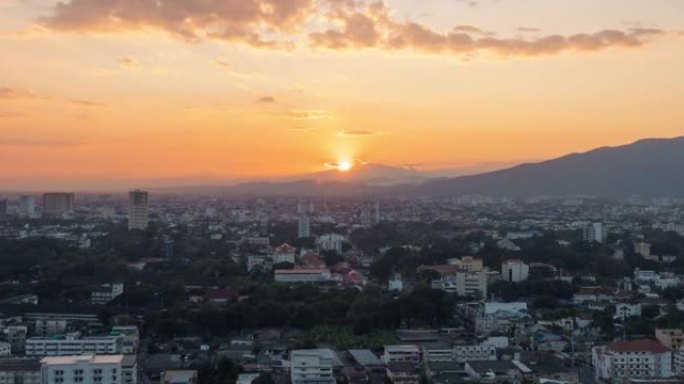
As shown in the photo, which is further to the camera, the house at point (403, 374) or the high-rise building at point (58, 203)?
the high-rise building at point (58, 203)

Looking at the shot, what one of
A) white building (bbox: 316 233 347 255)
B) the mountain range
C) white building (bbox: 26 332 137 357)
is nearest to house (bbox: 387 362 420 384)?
white building (bbox: 26 332 137 357)

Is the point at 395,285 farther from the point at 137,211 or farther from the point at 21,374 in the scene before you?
the point at 137,211

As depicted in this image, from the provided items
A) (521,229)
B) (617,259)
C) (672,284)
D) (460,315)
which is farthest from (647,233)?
(460,315)

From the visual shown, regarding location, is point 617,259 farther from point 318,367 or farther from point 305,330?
point 318,367

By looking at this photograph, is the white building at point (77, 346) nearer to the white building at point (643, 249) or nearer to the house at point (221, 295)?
the house at point (221, 295)

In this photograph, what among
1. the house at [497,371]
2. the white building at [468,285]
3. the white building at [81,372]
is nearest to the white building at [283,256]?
the white building at [468,285]

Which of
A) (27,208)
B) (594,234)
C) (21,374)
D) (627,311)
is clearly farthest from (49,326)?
(27,208)

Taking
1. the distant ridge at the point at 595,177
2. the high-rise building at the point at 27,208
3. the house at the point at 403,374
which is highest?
the distant ridge at the point at 595,177
